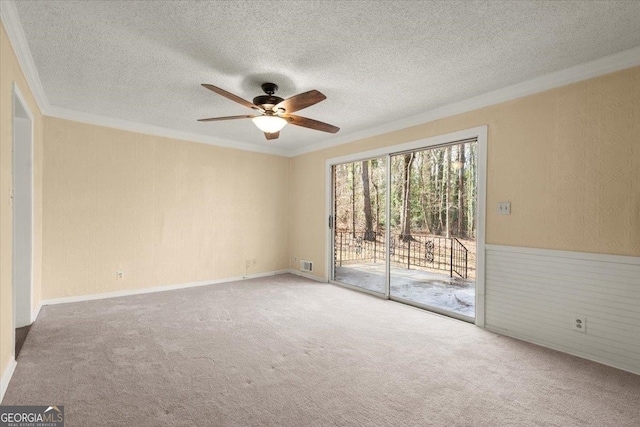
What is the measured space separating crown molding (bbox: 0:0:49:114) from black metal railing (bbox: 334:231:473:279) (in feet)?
16.7

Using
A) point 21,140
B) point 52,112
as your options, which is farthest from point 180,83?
point 52,112

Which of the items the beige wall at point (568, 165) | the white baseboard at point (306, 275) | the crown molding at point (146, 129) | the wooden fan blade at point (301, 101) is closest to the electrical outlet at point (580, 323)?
the beige wall at point (568, 165)

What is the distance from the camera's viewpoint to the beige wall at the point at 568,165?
2.51 metres

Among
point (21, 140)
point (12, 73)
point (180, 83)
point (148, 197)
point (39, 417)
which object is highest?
point (180, 83)

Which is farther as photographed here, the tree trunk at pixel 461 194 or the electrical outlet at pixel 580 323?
the tree trunk at pixel 461 194

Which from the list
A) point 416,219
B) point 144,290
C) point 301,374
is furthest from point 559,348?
point 144,290

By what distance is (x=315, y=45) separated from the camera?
7.78 feet

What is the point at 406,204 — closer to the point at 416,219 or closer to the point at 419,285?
the point at 416,219

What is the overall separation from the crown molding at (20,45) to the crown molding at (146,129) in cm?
53

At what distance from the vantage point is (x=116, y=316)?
3562mm

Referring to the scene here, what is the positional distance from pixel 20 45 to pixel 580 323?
5.03m

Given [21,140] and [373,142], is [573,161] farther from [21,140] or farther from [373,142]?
[21,140]

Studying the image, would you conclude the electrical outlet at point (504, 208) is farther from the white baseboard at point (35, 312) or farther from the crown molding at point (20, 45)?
the white baseboard at point (35, 312)

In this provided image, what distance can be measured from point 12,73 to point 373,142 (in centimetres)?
388
